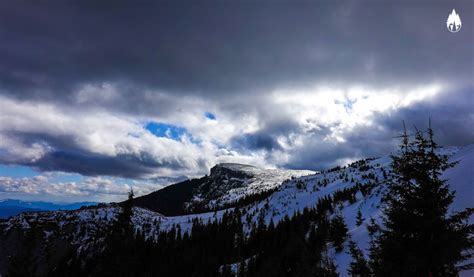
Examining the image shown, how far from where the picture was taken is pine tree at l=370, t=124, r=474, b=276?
13242 millimetres

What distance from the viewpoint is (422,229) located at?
45.6ft

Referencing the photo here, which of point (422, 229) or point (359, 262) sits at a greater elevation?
point (422, 229)

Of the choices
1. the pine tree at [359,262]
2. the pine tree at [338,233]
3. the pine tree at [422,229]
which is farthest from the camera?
the pine tree at [338,233]

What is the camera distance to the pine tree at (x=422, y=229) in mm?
13242

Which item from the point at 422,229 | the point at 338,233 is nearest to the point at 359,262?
the point at 422,229

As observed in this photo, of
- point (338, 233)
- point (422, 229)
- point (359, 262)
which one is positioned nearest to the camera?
point (422, 229)

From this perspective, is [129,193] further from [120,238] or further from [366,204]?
[366,204]

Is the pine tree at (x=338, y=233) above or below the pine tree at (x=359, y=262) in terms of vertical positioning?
below

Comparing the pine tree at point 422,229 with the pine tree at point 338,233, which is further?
the pine tree at point 338,233

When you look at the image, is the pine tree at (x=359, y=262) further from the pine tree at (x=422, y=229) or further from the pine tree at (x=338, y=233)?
the pine tree at (x=338, y=233)

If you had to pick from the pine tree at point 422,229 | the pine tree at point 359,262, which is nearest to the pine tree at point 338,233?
the pine tree at point 359,262

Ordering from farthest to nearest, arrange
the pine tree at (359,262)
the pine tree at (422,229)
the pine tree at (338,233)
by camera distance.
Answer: the pine tree at (338,233) → the pine tree at (359,262) → the pine tree at (422,229)

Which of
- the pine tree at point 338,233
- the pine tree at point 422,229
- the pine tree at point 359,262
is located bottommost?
the pine tree at point 338,233

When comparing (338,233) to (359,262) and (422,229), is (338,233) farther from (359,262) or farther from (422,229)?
(422,229)
